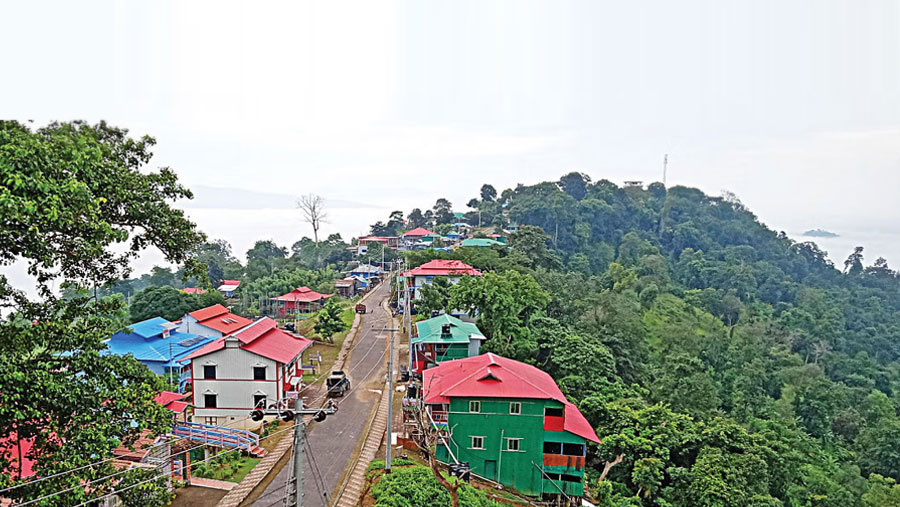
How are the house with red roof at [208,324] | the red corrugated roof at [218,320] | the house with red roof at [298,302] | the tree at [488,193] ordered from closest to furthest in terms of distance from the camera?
1. the house with red roof at [208,324]
2. the red corrugated roof at [218,320]
3. the house with red roof at [298,302]
4. the tree at [488,193]

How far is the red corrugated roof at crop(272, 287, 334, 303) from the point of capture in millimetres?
47250

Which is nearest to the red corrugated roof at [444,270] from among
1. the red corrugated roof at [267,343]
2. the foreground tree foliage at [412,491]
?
the red corrugated roof at [267,343]

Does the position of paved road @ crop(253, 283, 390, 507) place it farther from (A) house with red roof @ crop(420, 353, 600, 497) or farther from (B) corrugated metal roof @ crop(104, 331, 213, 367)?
(B) corrugated metal roof @ crop(104, 331, 213, 367)

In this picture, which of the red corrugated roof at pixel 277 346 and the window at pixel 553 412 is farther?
the red corrugated roof at pixel 277 346

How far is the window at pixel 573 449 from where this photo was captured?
19.9m

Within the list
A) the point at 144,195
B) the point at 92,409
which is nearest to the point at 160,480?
the point at 92,409

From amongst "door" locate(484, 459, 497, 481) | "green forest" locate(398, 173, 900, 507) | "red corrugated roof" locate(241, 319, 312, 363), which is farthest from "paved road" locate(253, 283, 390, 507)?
"green forest" locate(398, 173, 900, 507)

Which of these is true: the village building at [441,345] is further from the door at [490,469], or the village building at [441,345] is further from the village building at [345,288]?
the village building at [345,288]

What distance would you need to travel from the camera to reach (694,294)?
67938 millimetres

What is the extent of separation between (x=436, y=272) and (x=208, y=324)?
18.0 m

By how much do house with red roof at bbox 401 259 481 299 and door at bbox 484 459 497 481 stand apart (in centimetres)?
2264

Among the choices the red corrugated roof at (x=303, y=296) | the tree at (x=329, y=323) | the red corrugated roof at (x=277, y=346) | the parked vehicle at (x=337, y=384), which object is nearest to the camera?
the red corrugated roof at (x=277, y=346)

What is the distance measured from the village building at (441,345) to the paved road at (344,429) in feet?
7.82

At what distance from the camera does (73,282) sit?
8930 millimetres
